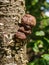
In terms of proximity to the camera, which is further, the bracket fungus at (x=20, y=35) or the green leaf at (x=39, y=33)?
the green leaf at (x=39, y=33)

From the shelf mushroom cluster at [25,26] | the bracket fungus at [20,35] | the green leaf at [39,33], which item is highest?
the shelf mushroom cluster at [25,26]

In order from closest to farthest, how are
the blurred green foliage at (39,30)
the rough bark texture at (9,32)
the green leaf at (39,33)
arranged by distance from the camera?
the rough bark texture at (9,32)
the blurred green foliage at (39,30)
the green leaf at (39,33)

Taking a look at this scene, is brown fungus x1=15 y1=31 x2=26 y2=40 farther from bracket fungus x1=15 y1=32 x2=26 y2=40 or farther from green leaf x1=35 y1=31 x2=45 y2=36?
green leaf x1=35 y1=31 x2=45 y2=36

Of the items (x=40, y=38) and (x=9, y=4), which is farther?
(x=40, y=38)

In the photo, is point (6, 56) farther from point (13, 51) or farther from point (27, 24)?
point (27, 24)

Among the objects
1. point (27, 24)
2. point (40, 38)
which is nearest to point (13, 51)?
point (27, 24)

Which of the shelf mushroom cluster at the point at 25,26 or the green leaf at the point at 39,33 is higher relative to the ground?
the shelf mushroom cluster at the point at 25,26

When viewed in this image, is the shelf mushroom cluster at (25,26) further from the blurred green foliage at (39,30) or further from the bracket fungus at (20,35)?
the blurred green foliage at (39,30)

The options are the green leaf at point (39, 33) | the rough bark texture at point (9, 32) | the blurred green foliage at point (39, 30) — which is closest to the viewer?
the rough bark texture at point (9, 32)

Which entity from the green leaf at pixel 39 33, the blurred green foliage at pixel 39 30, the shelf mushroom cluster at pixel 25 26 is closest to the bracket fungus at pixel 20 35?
the shelf mushroom cluster at pixel 25 26
